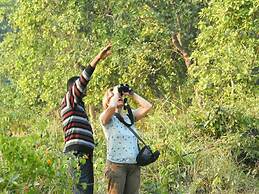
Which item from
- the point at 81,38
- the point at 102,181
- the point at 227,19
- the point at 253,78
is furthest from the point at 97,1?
the point at 102,181

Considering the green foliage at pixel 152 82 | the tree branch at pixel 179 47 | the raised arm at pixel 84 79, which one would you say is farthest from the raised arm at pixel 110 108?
the tree branch at pixel 179 47

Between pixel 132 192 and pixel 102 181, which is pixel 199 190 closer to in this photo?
pixel 102 181

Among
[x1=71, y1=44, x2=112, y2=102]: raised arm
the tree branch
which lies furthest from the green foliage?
[x1=71, y1=44, x2=112, y2=102]: raised arm

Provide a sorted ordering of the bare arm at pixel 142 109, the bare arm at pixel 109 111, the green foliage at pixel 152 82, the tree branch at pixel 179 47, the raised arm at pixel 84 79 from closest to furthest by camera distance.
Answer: the bare arm at pixel 109 111 → the raised arm at pixel 84 79 → the bare arm at pixel 142 109 → the green foliage at pixel 152 82 → the tree branch at pixel 179 47

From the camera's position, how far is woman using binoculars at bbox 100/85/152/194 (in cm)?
512

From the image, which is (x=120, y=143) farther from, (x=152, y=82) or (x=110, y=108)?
(x=152, y=82)

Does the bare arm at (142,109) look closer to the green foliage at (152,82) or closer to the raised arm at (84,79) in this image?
the raised arm at (84,79)

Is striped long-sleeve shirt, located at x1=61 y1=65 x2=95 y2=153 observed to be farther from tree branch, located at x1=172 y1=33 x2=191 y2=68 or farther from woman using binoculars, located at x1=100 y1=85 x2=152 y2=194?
tree branch, located at x1=172 y1=33 x2=191 y2=68

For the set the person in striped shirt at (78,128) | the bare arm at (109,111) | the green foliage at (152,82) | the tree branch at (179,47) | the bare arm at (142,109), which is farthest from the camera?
the tree branch at (179,47)

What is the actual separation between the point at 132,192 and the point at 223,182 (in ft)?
6.72

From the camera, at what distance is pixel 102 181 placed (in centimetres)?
609

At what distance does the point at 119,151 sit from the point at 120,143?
0.23ft

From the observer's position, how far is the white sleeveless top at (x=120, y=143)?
5.12 meters

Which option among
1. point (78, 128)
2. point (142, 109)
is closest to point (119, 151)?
point (78, 128)
